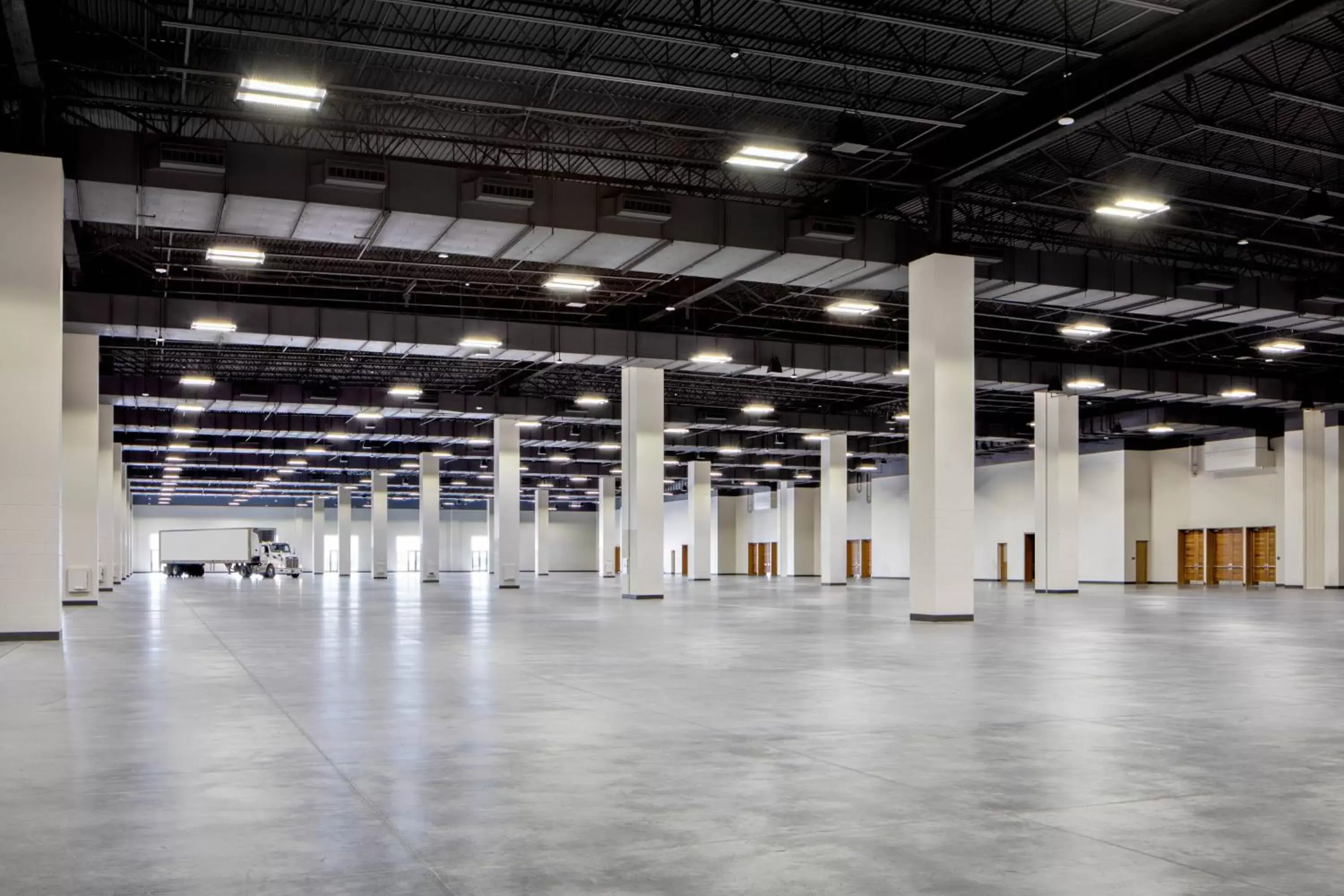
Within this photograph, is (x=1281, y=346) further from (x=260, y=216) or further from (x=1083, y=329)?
(x=260, y=216)

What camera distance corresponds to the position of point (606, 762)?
8727 millimetres

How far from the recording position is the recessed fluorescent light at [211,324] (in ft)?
108

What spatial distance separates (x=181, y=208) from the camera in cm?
2334

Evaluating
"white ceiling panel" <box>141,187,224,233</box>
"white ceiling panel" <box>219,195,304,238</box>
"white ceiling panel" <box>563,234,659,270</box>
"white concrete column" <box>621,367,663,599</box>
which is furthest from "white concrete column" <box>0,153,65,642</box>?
"white concrete column" <box>621,367,663,599</box>

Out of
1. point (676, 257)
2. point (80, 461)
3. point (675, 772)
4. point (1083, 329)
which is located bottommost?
point (675, 772)

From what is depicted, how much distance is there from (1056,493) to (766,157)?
30476mm

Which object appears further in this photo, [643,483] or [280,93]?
[643,483]

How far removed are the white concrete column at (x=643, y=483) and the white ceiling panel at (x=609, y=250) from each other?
531 inches

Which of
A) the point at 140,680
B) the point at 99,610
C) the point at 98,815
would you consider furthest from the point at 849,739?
the point at 99,610

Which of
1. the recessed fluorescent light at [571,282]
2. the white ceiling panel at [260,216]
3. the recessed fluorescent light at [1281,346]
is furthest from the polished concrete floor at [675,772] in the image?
the recessed fluorescent light at [1281,346]

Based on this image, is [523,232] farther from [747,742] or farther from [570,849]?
[570,849]

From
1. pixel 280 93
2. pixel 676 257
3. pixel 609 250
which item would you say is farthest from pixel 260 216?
pixel 676 257

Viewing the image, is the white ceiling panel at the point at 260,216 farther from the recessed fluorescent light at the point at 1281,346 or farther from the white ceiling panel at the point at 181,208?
the recessed fluorescent light at the point at 1281,346

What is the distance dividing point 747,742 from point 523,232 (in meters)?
17.5
